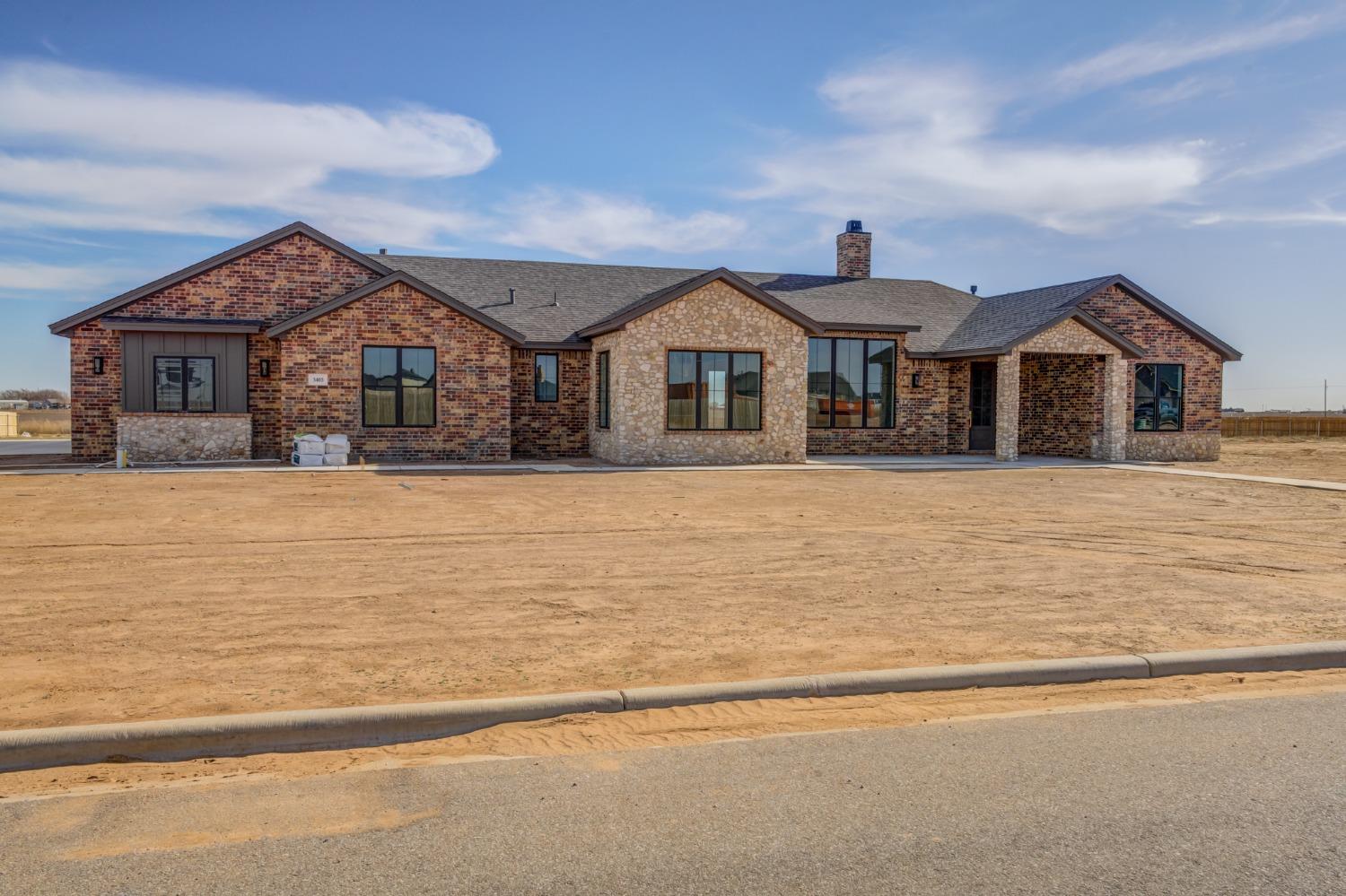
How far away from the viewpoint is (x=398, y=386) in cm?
2330

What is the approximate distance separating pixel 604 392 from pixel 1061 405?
544 inches

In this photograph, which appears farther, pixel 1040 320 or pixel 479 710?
pixel 1040 320

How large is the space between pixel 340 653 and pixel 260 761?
1582mm

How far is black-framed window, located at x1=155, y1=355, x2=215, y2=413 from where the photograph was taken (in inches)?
901

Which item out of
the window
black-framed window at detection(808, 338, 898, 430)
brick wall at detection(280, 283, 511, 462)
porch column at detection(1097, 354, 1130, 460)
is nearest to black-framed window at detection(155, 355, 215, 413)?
brick wall at detection(280, 283, 511, 462)

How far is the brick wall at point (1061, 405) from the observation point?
91.6 ft

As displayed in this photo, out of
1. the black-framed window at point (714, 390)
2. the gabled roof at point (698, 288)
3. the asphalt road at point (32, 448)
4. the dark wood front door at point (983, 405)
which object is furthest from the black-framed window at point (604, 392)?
the asphalt road at point (32, 448)

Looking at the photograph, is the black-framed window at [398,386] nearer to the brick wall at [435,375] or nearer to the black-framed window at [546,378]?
the brick wall at [435,375]

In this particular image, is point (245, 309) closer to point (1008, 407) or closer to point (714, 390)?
point (714, 390)

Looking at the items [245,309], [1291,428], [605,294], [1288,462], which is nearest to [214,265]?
[245,309]

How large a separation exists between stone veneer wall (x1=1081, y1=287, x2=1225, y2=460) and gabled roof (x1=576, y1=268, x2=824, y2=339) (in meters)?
9.38

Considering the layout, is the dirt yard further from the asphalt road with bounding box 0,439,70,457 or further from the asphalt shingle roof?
the asphalt road with bounding box 0,439,70,457

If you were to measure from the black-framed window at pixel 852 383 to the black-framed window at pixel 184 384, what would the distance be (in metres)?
15.2

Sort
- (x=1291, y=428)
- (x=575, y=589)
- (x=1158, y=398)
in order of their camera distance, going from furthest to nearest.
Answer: (x=1291, y=428)
(x=1158, y=398)
(x=575, y=589)
